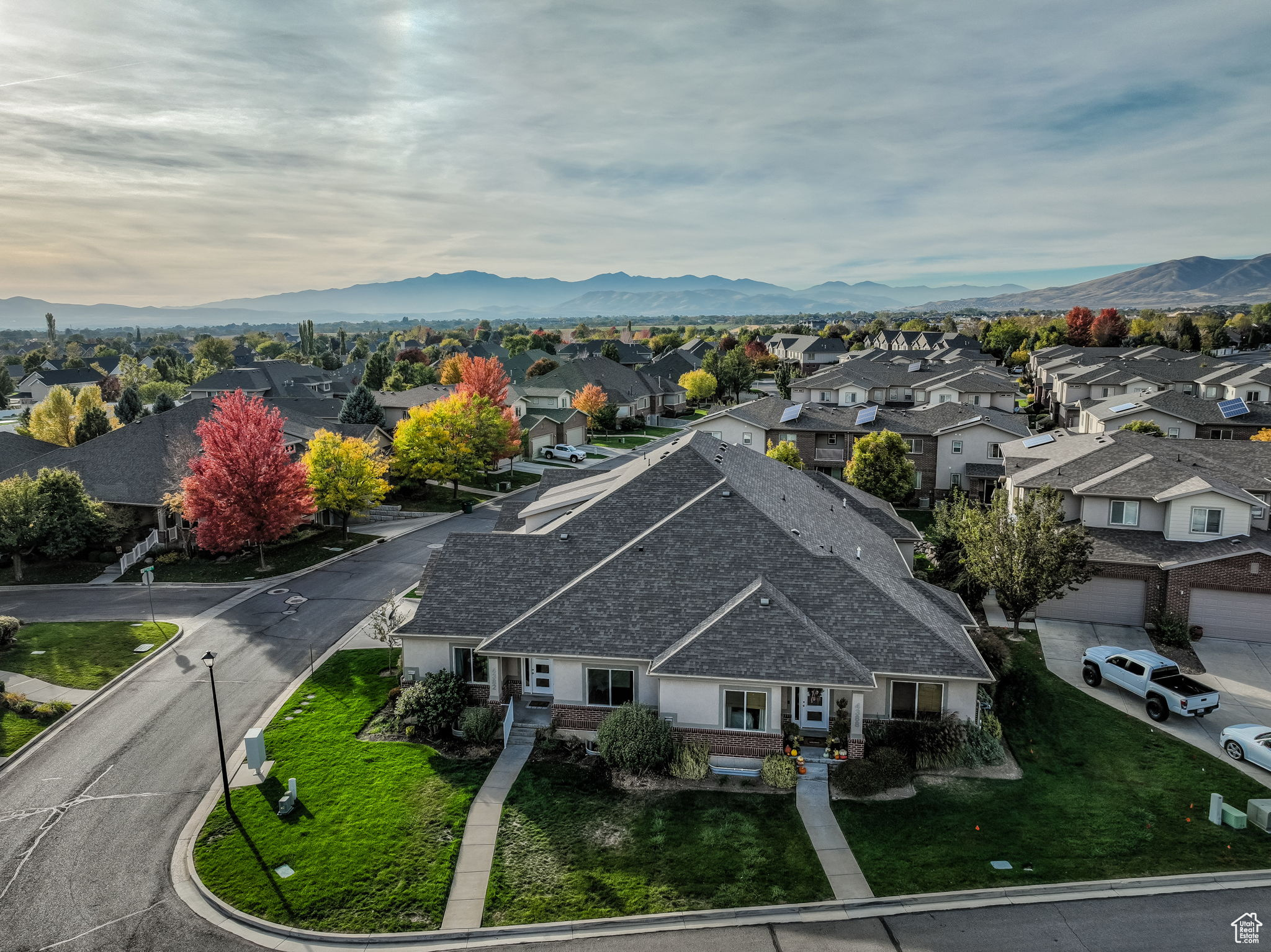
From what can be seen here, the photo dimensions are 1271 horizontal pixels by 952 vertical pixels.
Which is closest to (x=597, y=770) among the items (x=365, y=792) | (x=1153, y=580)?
(x=365, y=792)

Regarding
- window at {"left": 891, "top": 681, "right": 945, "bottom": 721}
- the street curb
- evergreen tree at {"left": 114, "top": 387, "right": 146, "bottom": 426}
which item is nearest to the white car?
window at {"left": 891, "top": 681, "right": 945, "bottom": 721}

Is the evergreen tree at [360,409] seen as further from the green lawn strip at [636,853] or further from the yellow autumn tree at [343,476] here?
the green lawn strip at [636,853]

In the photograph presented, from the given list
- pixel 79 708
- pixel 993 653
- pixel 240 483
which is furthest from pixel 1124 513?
pixel 240 483

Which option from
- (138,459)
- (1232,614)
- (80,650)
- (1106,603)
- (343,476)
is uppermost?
(138,459)

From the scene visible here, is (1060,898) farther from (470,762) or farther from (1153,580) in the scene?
(1153,580)

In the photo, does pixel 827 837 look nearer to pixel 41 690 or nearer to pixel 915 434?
pixel 41 690

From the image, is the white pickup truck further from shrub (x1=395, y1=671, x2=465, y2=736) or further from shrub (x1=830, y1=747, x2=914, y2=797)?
shrub (x1=395, y1=671, x2=465, y2=736)
